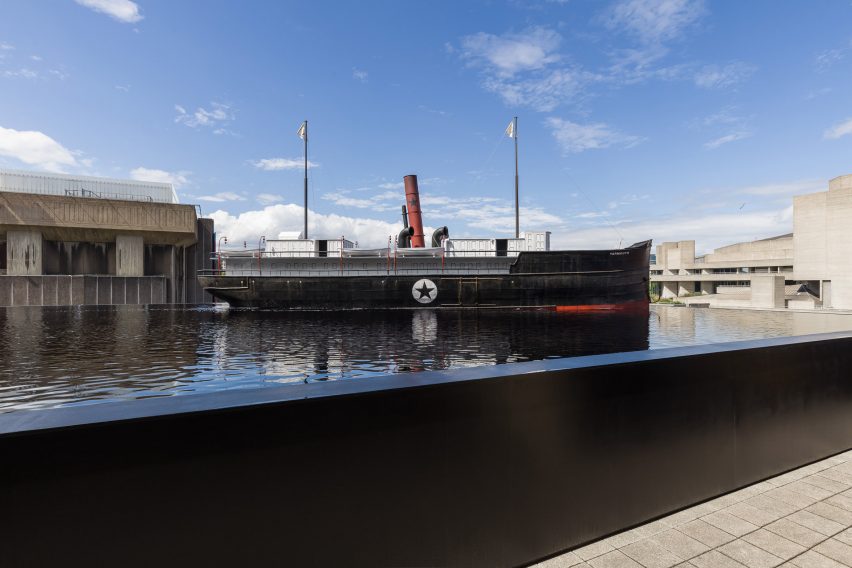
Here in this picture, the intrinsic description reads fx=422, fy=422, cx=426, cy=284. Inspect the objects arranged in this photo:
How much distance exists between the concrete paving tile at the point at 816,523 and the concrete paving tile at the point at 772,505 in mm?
57

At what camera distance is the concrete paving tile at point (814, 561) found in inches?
110

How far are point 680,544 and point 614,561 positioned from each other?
0.60 metres

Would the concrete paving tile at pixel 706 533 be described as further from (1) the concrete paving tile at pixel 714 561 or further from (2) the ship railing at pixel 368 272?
(2) the ship railing at pixel 368 272

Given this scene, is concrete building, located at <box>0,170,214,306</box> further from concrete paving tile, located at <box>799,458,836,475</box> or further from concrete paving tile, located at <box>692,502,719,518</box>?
concrete paving tile, located at <box>799,458,836,475</box>

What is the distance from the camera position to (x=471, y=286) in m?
31.8

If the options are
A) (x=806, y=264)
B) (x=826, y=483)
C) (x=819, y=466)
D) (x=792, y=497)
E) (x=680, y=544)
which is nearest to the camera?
(x=680, y=544)

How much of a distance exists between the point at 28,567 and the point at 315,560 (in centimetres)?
109

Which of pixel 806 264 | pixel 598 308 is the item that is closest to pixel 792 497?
pixel 598 308

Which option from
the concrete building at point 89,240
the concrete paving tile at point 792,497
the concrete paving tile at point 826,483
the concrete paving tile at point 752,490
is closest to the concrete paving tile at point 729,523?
the concrete paving tile at point 752,490

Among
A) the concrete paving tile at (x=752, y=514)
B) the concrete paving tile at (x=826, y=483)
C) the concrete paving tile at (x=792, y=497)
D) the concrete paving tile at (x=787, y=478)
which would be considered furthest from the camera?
the concrete paving tile at (x=787, y=478)

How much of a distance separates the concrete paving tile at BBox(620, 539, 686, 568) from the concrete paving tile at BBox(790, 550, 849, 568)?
2.55 ft

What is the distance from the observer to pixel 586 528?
2936 millimetres

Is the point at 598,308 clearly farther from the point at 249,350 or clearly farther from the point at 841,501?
the point at 841,501

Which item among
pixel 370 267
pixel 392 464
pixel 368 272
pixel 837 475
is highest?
pixel 370 267
